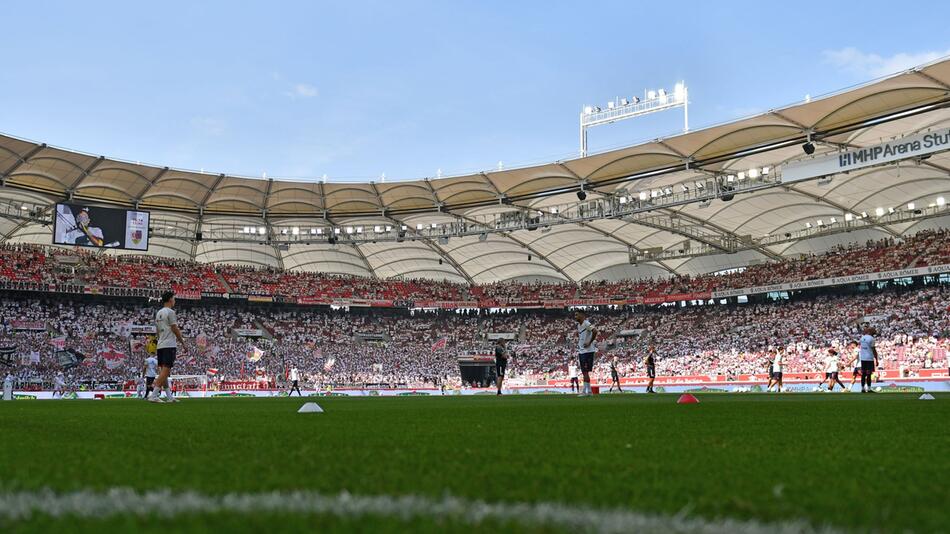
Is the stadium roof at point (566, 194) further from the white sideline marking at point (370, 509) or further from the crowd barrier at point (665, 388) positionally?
the white sideline marking at point (370, 509)

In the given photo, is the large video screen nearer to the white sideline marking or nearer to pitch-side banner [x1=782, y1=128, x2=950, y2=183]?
pitch-side banner [x1=782, y1=128, x2=950, y2=183]

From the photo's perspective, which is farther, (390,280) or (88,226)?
(390,280)

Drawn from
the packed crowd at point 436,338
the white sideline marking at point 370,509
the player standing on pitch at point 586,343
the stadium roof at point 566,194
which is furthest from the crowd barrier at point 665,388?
the white sideline marking at point 370,509

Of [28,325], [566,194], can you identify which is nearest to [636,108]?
[566,194]

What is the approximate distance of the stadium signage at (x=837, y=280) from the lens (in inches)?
1618

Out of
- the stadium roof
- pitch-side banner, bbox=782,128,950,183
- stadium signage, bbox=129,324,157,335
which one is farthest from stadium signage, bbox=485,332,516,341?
pitch-side banner, bbox=782,128,950,183

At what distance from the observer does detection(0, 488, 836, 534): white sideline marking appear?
7.07 ft

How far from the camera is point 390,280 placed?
193 ft

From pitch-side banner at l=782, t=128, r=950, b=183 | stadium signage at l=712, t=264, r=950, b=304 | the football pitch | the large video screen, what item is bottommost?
the football pitch

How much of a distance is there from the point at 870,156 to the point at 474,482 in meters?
30.2

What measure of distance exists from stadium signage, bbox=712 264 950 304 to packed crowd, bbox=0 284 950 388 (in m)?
1.54

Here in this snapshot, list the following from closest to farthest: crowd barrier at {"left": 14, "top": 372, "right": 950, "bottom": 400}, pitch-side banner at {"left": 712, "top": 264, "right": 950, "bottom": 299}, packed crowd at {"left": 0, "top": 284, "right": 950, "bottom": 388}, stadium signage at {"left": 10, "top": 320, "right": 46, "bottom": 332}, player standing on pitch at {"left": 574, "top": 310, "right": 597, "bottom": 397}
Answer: player standing on pitch at {"left": 574, "top": 310, "right": 597, "bottom": 397} < crowd barrier at {"left": 14, "top": 372, "right": 950, "bottom": 400} < pitch-side banner at {"left": 712, "top": 264, "right": 950, "bottom": 299} < packed crowd at {"left": 0, "top": 284, "right": 950, "bottom": 388} < stadium signage at {"left": 10, "top": 320, "right": 46, "bottom": 332}

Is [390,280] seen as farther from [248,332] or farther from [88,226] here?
[88,226]

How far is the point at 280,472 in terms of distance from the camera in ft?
10.9
